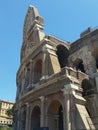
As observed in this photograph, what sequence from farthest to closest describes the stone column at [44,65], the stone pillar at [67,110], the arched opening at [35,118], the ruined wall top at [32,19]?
the ruined wall top at [32,19], the arched opening at [35,118], the stone column at [44,65], the stone pillar at [67,110]

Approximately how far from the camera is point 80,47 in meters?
20.9

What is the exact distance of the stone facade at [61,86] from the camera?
14457 millimetres

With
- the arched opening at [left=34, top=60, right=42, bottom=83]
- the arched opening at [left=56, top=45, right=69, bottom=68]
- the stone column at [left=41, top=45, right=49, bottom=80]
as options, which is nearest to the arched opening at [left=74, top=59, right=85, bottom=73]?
the arched opening at [left=56, top=45, right=69, bottom=68]

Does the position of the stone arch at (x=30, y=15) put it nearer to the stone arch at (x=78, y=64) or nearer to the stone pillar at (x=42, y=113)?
the stone arch at (x=78, y=64)

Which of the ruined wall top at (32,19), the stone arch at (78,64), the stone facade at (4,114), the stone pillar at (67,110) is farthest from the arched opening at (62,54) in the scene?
the stone facade at (4,114)

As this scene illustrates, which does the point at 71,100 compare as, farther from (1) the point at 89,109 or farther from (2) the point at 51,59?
(2) the point at 51,59

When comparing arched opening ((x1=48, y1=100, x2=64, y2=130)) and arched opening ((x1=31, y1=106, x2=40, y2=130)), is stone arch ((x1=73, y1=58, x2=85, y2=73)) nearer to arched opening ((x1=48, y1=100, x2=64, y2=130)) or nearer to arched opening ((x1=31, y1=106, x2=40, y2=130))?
arched opening ((x1=48, y1=100, x2=64, y2=130))

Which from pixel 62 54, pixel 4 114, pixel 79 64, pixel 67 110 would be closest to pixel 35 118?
pixel 67 110

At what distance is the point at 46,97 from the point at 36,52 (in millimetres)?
6681

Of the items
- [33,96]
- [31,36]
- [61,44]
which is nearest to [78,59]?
[61,44]

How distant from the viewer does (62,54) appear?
902 inches

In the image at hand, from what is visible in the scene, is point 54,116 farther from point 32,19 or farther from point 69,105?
point 32,19

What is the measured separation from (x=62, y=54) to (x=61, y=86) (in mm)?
7910

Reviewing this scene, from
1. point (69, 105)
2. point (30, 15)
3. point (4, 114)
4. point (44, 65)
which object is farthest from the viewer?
point (4, 114)
